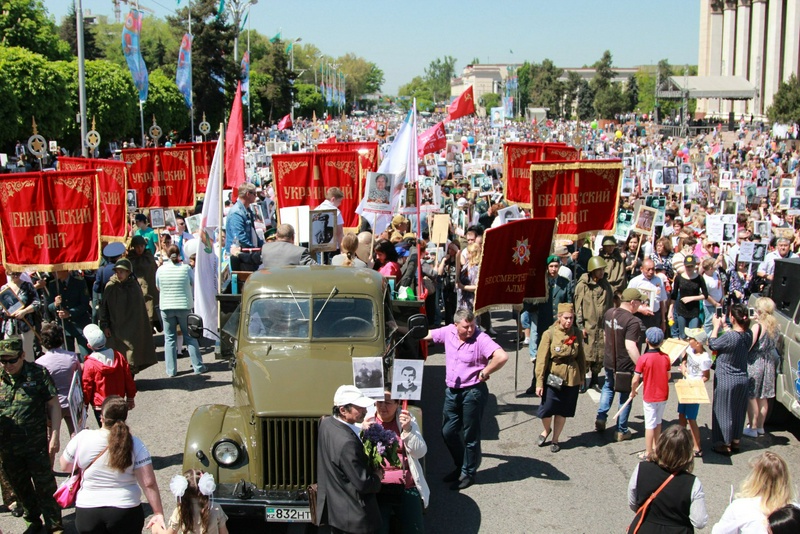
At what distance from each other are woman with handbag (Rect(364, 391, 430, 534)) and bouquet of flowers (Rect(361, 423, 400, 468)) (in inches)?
15.1

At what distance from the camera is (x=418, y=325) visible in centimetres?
858

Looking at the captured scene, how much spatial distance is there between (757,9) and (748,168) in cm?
5055

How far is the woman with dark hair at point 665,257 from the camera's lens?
1480 centimetres

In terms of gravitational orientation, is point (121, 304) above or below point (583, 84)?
below

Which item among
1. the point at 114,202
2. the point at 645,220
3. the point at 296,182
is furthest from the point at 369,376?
the point at 645,220

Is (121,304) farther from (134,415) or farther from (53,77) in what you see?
(53,77)

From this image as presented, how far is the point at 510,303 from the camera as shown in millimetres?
11617

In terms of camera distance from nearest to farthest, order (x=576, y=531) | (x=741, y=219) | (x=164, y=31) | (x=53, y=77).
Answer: (x=576, y=531) → (x=741, y=219) → (x=53, y=77) → (x=164, y=31)

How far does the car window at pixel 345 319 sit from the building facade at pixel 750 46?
64329 mm

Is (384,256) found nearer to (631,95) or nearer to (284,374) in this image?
(284,374)

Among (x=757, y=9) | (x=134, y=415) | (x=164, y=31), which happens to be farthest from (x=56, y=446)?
(x=164, y=31)

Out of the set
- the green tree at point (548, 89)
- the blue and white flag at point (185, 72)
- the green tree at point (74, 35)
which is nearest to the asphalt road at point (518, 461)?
the blue and white flag at point (185, 72)

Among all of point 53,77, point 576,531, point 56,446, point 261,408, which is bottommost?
point 576,531

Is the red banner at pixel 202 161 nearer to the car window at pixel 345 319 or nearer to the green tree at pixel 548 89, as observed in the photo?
the car window at pixel 345 319
